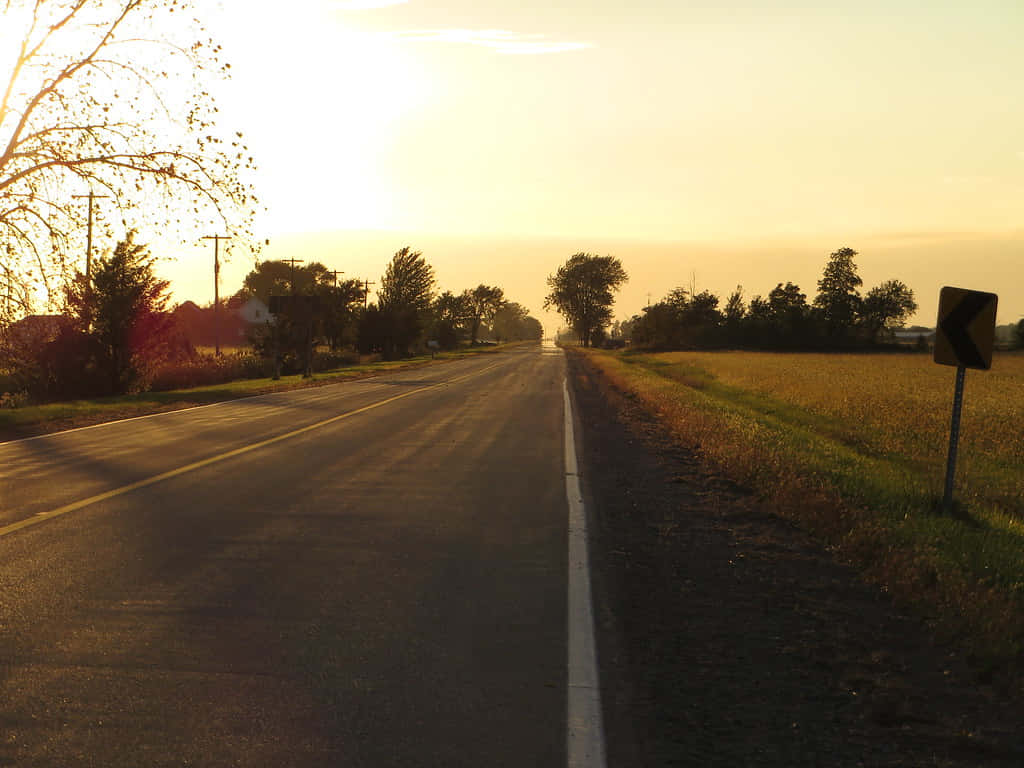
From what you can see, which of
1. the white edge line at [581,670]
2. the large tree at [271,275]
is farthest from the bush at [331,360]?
the large tree at [271,275]

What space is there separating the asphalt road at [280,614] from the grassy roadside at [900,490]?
8.60ft

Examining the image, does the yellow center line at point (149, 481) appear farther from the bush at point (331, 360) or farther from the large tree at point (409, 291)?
the large tree at point (409, 291)

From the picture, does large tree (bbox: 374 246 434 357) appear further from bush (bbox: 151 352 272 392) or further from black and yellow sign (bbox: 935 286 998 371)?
black and yellow sign (bbox: 935 286 998 371)

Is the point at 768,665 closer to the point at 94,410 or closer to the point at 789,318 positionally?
the point at 94,410

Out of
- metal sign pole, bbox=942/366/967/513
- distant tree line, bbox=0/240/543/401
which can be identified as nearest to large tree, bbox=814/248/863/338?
distant tree line, bbox=0/240/543/401

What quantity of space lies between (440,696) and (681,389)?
26.4 meters

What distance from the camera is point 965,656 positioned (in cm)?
511

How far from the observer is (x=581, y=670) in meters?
4.71

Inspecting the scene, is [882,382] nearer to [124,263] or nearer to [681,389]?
[681,389]

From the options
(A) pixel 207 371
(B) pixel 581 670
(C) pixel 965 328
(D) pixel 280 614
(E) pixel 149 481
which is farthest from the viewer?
(A) pixel 207 371

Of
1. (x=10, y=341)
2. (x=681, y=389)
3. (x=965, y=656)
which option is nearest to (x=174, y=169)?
(x=10, y=341)

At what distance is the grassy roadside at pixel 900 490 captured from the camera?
20.0 feet

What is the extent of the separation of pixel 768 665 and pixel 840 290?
141 meters

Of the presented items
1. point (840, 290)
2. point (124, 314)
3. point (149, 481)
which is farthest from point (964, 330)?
point (840, 290)
